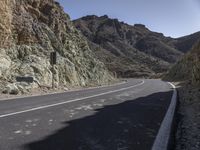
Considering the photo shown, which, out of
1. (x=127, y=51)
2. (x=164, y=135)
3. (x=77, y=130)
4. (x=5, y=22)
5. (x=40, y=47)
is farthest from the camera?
(x=127, y=51)

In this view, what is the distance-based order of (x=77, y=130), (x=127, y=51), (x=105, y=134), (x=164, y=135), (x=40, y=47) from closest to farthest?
(x=105, y=134) → (x=164, y=135) → (x=77, y=130) → (x=40, y=47) → (x=127, y=51)

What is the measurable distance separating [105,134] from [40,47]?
80.5 feet

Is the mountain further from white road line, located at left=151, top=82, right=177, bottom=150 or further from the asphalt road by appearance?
white road line, located at left=151, top=82, right=177, bottom=150

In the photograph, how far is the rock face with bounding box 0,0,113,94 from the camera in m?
27.9

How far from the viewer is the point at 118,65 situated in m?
128

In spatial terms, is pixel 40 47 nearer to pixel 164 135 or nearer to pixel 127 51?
pixel 164 135

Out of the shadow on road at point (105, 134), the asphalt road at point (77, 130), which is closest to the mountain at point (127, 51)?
the asphalt road at point (77, 130)

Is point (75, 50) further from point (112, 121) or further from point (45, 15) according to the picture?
point (112, 121)

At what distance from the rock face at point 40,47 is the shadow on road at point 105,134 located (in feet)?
46.4

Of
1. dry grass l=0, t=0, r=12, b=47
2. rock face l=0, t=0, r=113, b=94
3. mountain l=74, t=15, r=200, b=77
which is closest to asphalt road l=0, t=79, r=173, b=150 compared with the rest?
rock face l=0, t=0, r=113, b=94

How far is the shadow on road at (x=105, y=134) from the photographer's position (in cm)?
726

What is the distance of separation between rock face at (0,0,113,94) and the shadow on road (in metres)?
14.1

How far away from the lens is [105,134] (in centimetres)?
860

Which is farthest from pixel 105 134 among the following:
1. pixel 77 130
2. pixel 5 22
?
Answer: pixel 5 22
